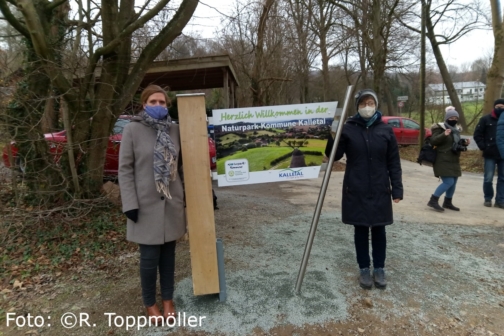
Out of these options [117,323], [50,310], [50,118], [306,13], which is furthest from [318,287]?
[306,13]

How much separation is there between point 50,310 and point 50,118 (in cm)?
288

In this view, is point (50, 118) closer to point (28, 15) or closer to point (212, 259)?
point (28, 15)

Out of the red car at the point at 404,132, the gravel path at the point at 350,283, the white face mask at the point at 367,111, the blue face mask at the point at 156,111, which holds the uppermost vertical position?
the blue face mask at the point at 156,111

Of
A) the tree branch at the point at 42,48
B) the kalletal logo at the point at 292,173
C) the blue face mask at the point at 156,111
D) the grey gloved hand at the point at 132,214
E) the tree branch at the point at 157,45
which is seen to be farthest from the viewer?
the tree branch at the point at 157,45

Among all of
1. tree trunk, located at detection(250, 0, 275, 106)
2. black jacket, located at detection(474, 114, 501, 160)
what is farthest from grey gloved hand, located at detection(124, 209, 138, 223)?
tree trunk, located at detection(250, 0, 275, 106)

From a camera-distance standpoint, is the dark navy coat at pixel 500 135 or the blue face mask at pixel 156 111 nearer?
the blue face mask at pixel 156 111

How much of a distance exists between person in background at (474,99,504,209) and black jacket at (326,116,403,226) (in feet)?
12.5

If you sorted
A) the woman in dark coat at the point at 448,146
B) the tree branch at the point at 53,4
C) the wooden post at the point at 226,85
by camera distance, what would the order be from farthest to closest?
the wooden post at the point at 226,85, the woman in dark coat at the point at 448,146, the tree branch at the point at 53,4

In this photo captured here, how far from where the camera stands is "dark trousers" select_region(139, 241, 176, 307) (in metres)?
2.81

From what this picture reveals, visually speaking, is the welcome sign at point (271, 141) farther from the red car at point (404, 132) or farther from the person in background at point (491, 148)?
the red car at point (404, 132)

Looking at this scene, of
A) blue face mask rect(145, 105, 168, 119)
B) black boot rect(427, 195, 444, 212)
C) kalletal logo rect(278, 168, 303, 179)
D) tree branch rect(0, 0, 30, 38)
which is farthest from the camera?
black boot rect(427, 195, 444, 212)

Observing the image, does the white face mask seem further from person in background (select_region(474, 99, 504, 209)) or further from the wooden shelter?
the wooden shelter

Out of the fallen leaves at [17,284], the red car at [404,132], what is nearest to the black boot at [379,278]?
the fallen leaves at [17,284]

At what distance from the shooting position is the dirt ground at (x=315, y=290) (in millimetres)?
2816
